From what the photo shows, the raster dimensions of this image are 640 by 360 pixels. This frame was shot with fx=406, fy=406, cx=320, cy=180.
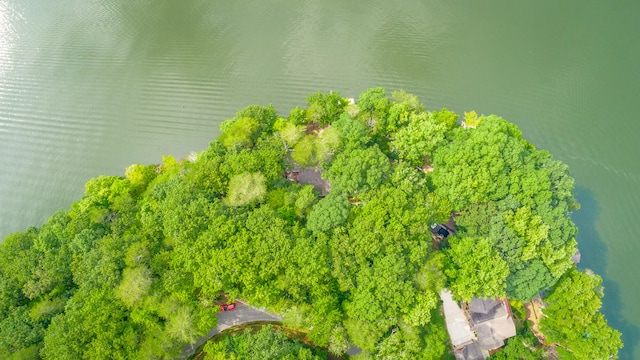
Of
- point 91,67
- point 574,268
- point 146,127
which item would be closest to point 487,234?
point 574,268

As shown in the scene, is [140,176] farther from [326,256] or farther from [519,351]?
[519,351]

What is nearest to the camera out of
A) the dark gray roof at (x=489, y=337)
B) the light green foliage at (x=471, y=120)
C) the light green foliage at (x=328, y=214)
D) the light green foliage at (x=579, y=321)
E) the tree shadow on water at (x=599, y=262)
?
the light green foliage at (x=579, y=321)

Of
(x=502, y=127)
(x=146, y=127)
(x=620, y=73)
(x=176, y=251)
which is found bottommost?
(x=176, y=251)

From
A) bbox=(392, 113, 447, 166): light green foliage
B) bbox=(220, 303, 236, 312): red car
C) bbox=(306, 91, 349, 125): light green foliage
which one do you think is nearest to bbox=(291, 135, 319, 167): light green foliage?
bbox=(306, 91, 349, 125): light green foliage

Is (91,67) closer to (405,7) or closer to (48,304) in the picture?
(48,304)

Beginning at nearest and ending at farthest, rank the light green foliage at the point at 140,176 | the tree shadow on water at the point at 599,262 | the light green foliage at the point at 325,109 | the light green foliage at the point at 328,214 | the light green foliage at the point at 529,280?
the light green foliage at the point at 529,280 < the light green foliage at the point at 328,214 < the tree shadow on water at the point at 599,262 < the light green foliage at the point at 140,176 < the light green foliage at the point at 325,109

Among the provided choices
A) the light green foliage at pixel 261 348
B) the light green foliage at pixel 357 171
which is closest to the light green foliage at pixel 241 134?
the light green foliage at pixel 357 171

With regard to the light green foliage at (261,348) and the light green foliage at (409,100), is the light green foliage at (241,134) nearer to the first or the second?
the light green foliage at (409,100)
